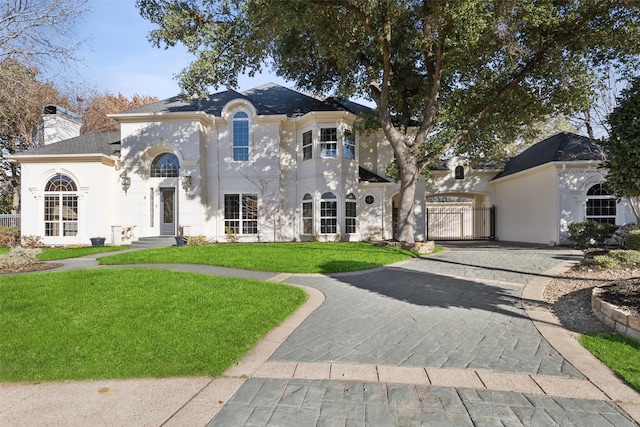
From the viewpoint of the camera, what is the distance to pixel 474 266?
31.9 feet

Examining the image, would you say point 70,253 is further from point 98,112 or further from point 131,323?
point 98,112

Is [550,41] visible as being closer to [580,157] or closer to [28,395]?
[580,157]

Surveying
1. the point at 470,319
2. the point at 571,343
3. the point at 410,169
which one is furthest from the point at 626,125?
the point at 410,169

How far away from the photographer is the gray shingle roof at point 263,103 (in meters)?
17.5

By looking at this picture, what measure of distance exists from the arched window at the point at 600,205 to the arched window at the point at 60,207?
24649 mm

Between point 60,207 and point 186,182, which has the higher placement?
point 186,182

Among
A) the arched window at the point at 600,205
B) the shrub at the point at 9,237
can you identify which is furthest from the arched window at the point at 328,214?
the shrub at the point at 9,237

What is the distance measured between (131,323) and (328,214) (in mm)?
12950

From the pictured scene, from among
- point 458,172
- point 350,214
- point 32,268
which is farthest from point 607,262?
point 32,268

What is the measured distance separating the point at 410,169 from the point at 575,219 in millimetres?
8570

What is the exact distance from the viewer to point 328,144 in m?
17.0

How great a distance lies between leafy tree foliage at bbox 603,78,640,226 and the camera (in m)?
4.76

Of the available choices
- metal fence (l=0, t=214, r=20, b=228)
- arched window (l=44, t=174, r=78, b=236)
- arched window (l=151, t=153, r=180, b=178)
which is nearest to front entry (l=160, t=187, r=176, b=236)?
arched window (l=151, t=153, r=180, b=178)

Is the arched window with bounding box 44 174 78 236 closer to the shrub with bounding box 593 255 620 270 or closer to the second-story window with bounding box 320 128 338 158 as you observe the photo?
the second-story window with bounding box 320 128 338 158
